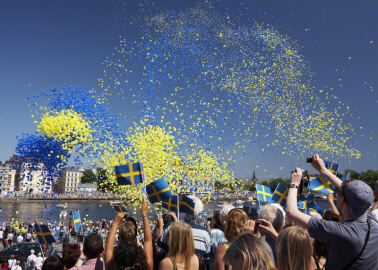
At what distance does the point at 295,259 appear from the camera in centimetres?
228

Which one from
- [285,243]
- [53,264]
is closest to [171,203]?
[53,264]

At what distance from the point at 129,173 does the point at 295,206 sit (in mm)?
3818

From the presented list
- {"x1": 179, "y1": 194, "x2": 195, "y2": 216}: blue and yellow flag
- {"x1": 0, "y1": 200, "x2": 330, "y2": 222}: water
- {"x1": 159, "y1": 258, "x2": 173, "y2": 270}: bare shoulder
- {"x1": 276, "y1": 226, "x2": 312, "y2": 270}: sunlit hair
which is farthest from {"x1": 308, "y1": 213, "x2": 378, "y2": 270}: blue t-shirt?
{"x1": 0, "y1": 200, "x2": 330, "y2": 222}: water

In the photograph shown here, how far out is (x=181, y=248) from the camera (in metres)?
3.02

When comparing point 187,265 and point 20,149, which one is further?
point 20,149

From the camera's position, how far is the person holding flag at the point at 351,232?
230 centimetres

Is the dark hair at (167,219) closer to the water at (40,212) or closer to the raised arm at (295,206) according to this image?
the raised arm at (295,206)

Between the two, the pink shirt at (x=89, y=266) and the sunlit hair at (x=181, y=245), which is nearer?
→ the sunlit hair at (x=181, y=245)

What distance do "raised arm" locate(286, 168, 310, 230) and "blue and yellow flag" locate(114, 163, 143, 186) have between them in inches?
138

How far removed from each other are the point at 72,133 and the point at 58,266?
27.5 ft

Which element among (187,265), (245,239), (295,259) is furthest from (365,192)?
(187,265)

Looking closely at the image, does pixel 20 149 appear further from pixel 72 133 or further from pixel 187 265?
pixel 187 265

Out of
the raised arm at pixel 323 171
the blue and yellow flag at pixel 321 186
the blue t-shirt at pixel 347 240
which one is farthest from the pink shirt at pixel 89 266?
the blue and yellow flag at pixel 321 186

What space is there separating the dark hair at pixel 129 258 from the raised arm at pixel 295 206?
138 cm
